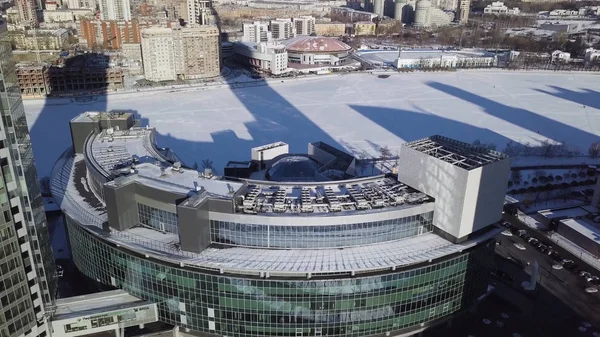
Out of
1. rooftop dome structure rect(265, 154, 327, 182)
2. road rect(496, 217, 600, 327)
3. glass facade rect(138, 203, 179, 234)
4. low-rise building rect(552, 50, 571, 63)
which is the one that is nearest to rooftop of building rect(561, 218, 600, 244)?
road rect(496, 217, 600, 327)

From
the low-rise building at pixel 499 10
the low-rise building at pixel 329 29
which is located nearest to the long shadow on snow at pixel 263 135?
the low-rise building at pixel 329 29

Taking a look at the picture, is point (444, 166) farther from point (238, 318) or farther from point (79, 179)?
point (79, 179)

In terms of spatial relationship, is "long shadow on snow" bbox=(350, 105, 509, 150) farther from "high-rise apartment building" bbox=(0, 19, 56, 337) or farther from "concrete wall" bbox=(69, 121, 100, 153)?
"high-rise apartment building" bbox=(0, 19, 56, 337)

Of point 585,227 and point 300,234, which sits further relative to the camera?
point 585,227

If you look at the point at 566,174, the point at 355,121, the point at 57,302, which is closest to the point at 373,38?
the point at 355,121

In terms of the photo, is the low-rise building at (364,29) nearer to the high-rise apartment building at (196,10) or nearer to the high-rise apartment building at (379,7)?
the high-rise apartment building at (379,7)

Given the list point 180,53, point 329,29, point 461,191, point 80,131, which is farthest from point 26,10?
point 461,191

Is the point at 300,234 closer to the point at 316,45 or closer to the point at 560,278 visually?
the point at 560,278
